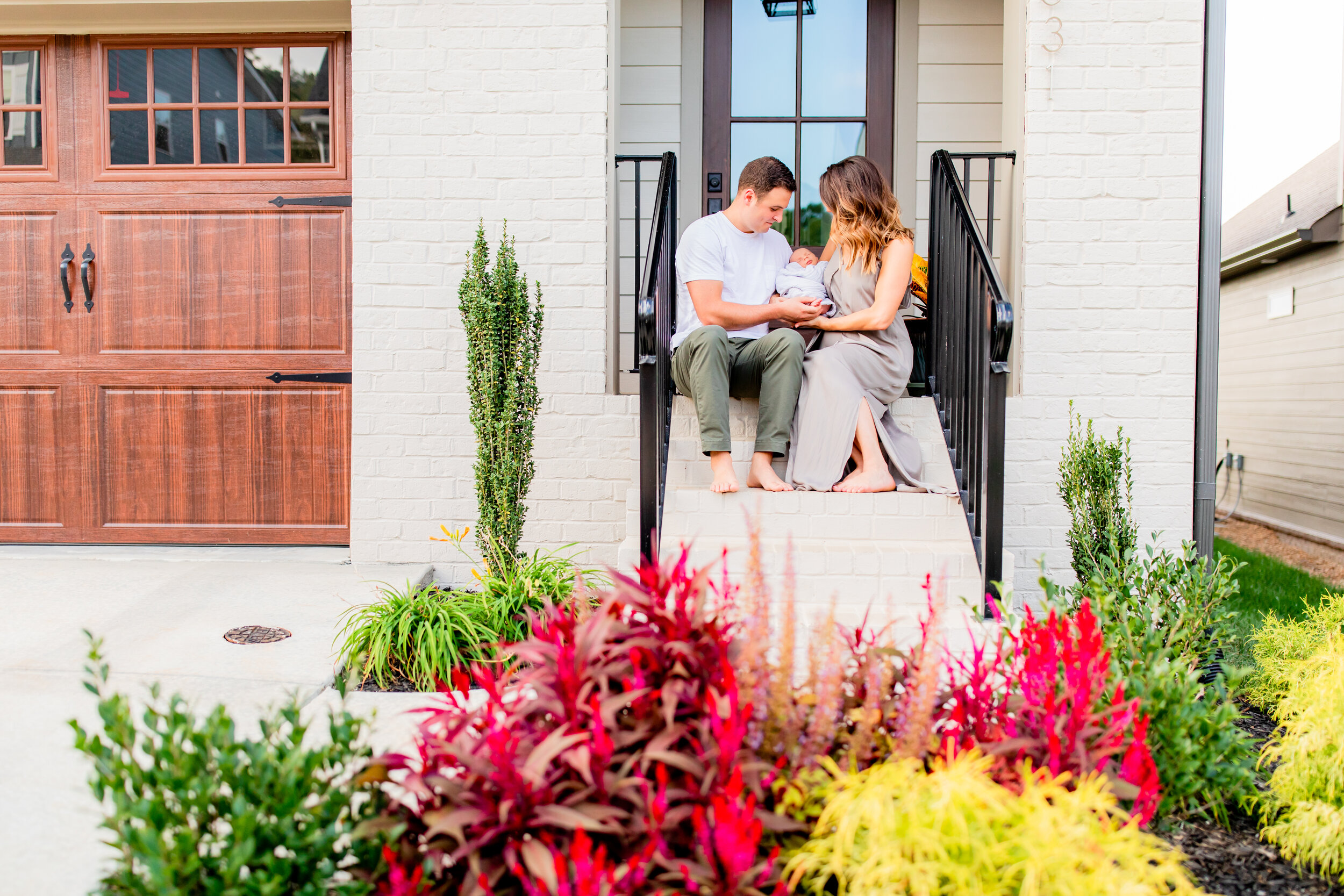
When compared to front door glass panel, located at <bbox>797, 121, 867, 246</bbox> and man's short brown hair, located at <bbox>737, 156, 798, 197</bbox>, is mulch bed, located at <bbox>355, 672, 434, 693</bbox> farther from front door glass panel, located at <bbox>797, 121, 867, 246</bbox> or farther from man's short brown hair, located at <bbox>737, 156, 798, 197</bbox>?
front door glass panel, located at <bbox>797, 121, 867, 246</bbox>

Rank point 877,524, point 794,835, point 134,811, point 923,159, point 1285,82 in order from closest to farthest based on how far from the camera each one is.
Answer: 1. point 134,811
2. point 794,835
3. point 877,524
4. point 923,159
5. point 1285,82

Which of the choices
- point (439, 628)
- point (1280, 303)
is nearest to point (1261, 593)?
point (439, 628)

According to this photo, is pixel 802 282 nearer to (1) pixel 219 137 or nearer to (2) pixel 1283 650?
Answer: (2) pixel 1283 650

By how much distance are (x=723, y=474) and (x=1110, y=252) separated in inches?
71.4

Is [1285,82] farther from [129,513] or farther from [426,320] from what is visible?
[129,513]

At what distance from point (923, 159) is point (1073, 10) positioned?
93 centimetres

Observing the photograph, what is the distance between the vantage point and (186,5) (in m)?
3.58

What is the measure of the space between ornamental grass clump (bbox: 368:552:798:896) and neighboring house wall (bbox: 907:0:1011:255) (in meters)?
3.41

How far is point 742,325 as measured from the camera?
3.08 metres

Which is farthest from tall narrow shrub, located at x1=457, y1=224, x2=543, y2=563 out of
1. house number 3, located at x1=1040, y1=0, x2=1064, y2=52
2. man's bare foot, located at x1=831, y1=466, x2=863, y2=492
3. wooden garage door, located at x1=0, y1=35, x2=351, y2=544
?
house number 3, located at x1=1040, y1=0, x2=1064, y2=52

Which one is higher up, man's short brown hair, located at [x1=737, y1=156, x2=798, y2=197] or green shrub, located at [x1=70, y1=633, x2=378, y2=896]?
man's short brown hair, located at [x1=737, y1=156, x2=798, y2=197]

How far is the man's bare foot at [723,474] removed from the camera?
2777 mm

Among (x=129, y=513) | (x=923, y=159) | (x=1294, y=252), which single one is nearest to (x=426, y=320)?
(x=129, y=513)

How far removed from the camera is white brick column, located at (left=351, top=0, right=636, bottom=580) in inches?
135
